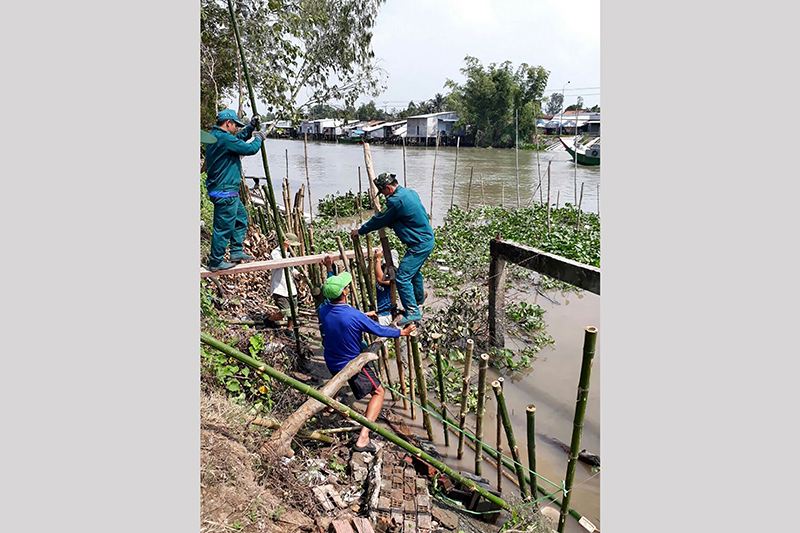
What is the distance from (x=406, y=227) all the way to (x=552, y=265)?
4.90 feet

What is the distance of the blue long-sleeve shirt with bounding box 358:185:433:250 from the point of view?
396 centimetres

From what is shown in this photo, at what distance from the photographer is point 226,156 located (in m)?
3.55

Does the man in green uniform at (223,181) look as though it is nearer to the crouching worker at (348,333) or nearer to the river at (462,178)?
the crouching worker at (348,333)

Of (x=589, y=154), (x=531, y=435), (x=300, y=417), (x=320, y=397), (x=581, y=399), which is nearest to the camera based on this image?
(x=581, y=399)

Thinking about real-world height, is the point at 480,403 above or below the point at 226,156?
below

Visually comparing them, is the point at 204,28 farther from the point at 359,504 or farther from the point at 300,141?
the point at 300,141

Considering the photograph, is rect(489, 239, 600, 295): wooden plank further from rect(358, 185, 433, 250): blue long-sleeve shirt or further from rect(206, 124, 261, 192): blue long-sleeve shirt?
rect(206, 124, 261, 192): blue long-sleeve shirt

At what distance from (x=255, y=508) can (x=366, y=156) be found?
8.35 ft

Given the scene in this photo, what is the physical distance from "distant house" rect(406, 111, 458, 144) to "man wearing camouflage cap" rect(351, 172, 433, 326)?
42.7 m

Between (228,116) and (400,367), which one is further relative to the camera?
(400,367)

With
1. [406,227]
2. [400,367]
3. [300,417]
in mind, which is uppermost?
[406,227]

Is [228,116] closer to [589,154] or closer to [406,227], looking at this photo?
[406,227]

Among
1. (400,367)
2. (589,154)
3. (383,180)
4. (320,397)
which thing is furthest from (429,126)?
(320,397)

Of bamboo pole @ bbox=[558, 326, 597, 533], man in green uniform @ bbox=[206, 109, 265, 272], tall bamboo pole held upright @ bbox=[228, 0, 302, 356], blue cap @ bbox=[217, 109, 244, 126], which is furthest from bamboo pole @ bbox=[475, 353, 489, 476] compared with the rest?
blue cap @ bbox=[217, 109, 244, 126]
